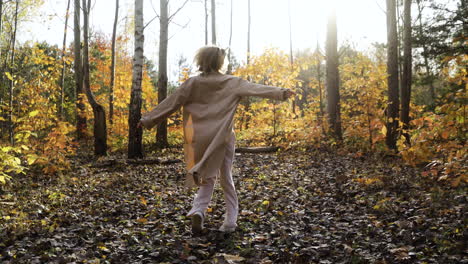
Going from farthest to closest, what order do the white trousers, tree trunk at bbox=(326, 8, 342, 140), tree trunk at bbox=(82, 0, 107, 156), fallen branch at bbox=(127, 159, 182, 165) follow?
tree trunk at bbox=(326, 8, 342, 140) → tree trunk at bbox=(82, 0, 107, 156) → fallen branch at bbox=(127, 159, 182, 165) → the white trousers

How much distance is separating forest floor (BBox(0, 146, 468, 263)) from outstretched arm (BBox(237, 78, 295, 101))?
61.5 inches

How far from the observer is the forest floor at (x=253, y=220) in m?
3.35

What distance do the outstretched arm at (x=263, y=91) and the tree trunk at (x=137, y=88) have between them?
20.7ft

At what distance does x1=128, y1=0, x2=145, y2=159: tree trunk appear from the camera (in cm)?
978

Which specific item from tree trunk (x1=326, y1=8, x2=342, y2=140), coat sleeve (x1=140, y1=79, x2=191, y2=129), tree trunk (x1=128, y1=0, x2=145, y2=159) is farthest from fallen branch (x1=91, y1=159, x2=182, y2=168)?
coat sleeve (x1=140, y1=79, x2=191, y2=129)

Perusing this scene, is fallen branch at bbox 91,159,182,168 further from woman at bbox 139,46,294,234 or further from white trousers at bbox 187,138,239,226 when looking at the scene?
white trousers at bbox 187,138,239,226

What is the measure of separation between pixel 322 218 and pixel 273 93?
1877mm

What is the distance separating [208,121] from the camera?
13.6 ft

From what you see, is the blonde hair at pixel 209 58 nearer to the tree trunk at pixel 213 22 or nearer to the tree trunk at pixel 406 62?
the tree trunk at pixel 406 62

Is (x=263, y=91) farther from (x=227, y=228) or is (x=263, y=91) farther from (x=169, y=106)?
(x=227, y=228)

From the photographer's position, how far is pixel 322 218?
15.3 ft

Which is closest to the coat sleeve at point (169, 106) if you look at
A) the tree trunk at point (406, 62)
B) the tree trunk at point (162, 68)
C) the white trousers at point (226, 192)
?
the white trousers at point (226, 192)

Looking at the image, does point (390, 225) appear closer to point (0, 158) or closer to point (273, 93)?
point (273, 93)

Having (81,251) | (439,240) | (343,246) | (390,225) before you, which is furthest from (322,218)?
(81,251)
